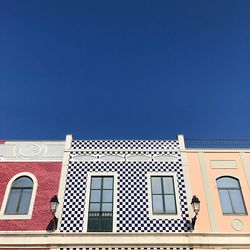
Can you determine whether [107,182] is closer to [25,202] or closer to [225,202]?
[25,202]

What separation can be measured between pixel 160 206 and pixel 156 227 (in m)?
0.96

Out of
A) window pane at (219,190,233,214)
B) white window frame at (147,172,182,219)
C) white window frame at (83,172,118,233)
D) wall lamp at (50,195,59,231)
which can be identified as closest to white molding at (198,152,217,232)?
window pane at (219,190,233,214)

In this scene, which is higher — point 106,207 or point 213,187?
point 213,187

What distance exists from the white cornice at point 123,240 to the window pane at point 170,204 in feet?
3.55

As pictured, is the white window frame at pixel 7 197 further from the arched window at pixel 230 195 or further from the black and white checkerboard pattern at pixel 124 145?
the arched window at pixel 230 195

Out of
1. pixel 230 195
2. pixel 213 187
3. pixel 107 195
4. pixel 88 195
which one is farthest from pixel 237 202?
pixel 88 195

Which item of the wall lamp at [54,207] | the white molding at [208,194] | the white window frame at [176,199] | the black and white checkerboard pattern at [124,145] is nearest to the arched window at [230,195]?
the white molding at [208,194]

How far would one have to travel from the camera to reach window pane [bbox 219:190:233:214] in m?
13.4

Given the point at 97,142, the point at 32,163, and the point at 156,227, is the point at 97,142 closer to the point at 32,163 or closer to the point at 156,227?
the point at 32,163

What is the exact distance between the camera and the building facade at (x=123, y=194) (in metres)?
12.5

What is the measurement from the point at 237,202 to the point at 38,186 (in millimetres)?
8338

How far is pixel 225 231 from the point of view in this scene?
12.8m

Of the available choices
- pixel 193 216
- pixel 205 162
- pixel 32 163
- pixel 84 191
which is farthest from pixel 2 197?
pixel 205 162

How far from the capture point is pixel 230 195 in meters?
13.9
